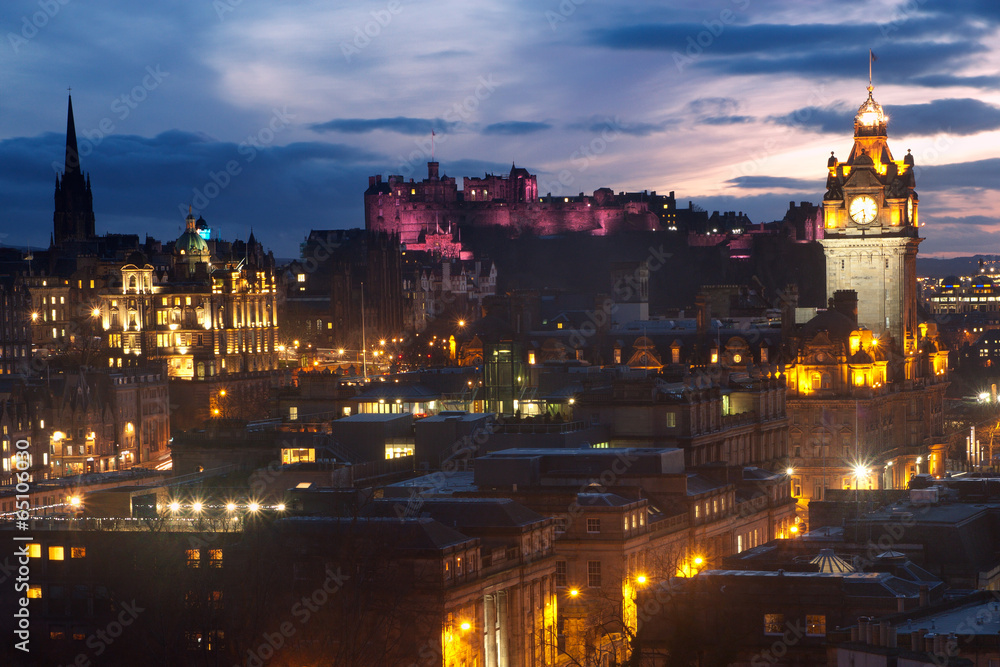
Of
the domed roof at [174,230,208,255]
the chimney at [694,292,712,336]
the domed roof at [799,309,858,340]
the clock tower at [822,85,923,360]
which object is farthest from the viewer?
the domed roof at [174,230,208,255]

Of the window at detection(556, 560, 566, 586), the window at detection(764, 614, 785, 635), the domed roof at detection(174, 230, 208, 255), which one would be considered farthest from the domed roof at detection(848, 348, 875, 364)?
the domed roof at detection(174, 230, 208, 255)

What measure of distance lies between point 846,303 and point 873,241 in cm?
790


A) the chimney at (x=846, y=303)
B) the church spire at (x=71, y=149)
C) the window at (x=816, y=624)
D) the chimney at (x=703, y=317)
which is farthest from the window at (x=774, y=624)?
the church spire at (x=71, y=149)

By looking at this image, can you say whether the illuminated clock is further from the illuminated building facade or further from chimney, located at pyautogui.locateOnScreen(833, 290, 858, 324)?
the illuminated building facade

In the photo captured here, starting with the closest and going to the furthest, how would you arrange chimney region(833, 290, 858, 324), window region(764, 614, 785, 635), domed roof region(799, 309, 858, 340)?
1. window region(764, 614, 785, 635)
2. domed roof region(799, 309, 858, 340)
3. chimney region(833, 290, 858, 324)

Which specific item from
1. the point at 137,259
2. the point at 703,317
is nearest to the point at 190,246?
the point at 137,259

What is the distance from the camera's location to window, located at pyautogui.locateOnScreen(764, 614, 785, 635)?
52.9 m

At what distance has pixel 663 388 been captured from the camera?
96.9 metres

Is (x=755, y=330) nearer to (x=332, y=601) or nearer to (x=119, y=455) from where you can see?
(x=119, y=455)

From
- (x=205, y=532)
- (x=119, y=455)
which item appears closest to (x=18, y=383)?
(x=119, y=455)

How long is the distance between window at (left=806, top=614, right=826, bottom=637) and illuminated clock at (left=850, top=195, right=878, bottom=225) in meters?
85.2

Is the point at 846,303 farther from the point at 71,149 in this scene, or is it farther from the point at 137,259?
the point at 71,149

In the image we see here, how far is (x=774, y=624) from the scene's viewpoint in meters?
53.0

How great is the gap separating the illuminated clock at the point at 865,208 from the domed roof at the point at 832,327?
1221cm
